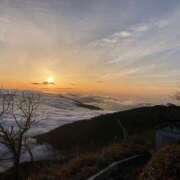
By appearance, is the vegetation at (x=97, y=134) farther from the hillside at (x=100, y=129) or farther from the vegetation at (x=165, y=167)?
the vegetation at (x=165, y=167)

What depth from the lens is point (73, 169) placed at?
1517cm

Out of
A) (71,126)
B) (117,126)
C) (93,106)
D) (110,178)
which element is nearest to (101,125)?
(117,126)

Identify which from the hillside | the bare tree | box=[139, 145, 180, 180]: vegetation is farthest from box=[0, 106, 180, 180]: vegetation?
box=[139, 145, 180, 180]: vegetation

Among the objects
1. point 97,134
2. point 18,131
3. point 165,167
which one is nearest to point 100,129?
point 97,134

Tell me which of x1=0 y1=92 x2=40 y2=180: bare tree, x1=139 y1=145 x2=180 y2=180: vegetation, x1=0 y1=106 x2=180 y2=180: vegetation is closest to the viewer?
x1=139 y1=145 x2=180 y2=180: vegetation

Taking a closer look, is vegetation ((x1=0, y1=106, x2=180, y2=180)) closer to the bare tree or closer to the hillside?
the hillside

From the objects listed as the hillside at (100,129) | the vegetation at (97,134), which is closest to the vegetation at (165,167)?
the vegetation at (97,134)

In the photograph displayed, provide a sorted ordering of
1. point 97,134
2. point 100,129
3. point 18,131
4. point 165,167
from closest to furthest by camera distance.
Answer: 1. point 165,167
2. point 18,131
3. point 97,134
4. point 100,129

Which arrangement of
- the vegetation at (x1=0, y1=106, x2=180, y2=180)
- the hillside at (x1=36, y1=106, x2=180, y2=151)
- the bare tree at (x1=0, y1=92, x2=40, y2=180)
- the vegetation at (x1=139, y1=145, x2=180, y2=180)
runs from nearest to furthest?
the vegetation at (x1=139, y1=145, x2=180, y2=180), the bare tree at (x1=0, y1=92, x2=40, y2=180), the vegetation at (x1=0, y1=106, x2=180, y2=180), the hillside at (x1=36, y1=106, x2=180, y2=151)

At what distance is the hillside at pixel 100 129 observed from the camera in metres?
41.4

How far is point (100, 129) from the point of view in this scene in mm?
44531

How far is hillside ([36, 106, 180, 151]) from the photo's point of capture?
4144 cm

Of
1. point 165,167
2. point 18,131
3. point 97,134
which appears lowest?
point 97,134

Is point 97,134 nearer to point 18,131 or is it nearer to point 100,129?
point 100,129
